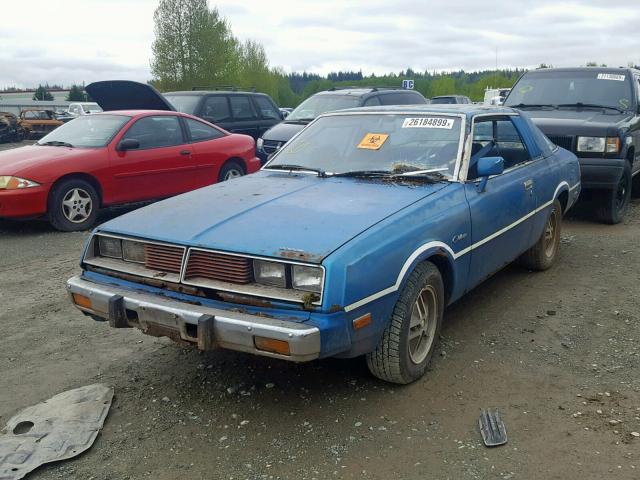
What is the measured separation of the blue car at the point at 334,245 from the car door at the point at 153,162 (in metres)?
3.78

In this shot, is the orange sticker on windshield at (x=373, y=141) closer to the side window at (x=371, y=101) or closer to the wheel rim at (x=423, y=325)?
the wheel rim at (x=423, y=325)

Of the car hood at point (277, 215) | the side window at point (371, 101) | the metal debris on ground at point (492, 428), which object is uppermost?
the side window at point (371, 101)

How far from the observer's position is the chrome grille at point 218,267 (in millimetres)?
3109

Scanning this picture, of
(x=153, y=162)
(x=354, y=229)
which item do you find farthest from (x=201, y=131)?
(x=354, y=229)

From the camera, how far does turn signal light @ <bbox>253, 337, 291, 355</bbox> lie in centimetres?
285

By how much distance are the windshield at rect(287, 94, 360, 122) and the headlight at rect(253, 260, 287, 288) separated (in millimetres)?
7957

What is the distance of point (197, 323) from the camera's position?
2990 mm

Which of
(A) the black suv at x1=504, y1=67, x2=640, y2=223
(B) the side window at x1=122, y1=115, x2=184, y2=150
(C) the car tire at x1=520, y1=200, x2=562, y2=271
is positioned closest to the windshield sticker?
(A) the black suv at x1=504, y1=67, x2=640, y2=223

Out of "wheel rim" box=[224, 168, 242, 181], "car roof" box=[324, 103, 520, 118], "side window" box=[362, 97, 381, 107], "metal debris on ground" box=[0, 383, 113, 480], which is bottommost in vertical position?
"metal debris on ground" box=[0, 383, 113, 480]

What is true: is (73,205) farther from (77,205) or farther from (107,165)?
(107,165)

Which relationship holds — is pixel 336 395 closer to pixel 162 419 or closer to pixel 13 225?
pixel 162 419

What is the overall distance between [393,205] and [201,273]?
1.13 metres

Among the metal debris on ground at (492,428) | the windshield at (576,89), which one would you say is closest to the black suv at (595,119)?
the windshield at (576,89)

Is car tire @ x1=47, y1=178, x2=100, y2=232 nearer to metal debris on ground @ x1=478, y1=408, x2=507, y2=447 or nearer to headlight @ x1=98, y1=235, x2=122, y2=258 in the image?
headlight @ x1=98, y1=235, x2=122, y2=258
